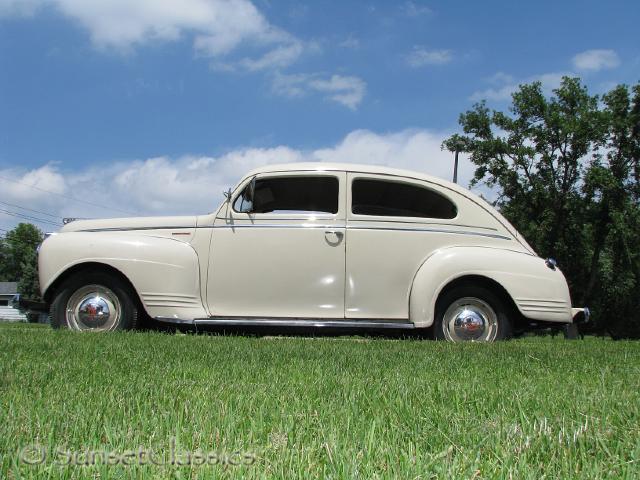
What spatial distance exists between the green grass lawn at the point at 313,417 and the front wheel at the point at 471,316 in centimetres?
192

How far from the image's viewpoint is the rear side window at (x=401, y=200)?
18.8ft

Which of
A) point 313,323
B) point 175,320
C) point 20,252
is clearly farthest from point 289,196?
point 20,252

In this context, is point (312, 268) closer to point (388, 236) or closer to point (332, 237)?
point (332, 237)

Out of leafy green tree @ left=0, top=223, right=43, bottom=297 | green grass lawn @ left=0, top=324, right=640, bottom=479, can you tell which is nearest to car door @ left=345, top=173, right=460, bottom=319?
green grass lawn @ left=0, top=324, right=640, bottom=479

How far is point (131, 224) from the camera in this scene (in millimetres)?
5902

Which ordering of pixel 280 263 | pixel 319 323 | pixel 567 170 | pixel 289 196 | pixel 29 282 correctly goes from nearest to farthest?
pixel 319 323 → pixel 280 263 → pixel 289 196 → pixel 567 170 → pixel 29 282

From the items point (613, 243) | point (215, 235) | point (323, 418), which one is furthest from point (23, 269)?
point (323, 418)

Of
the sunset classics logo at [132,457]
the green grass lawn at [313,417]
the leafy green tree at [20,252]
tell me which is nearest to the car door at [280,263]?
the green grass lawn at [313,417]

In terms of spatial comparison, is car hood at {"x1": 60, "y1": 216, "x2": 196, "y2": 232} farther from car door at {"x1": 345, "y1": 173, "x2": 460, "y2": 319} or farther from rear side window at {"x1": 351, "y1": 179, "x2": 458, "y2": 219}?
rear side window at {"x1": 351, "y1": 179, "x2": 458, "y2": 219}

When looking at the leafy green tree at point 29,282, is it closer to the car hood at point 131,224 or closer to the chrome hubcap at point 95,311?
the car hood at point 131,224

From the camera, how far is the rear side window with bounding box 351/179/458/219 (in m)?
5.73

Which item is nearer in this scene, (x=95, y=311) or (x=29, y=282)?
(x=95, y=311)

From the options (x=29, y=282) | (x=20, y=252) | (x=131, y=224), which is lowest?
(x=29, y=282)

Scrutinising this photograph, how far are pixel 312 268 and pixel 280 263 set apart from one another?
12.6 inches
